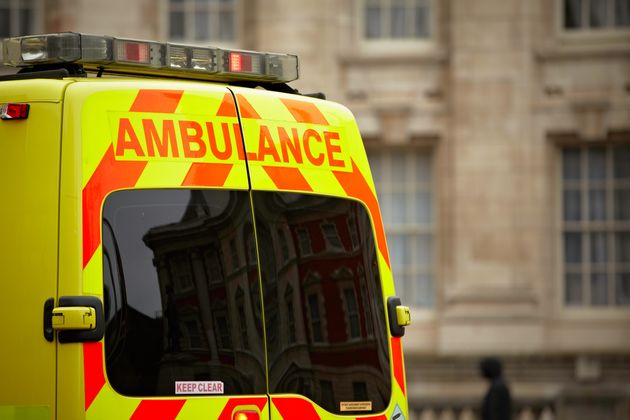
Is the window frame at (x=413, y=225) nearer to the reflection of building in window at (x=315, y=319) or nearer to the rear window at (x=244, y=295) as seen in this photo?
the rear window at (x=244, y=295)

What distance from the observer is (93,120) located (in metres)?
5.96

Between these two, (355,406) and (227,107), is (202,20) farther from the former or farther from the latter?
(355,406)

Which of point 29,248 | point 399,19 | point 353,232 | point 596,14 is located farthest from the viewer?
point 399,19

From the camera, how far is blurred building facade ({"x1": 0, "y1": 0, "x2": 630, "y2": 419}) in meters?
22.0

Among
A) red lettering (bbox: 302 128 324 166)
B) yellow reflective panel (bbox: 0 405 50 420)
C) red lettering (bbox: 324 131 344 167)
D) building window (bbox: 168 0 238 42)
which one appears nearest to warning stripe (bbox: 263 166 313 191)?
red lettering (bbox: 302 128 324 166)

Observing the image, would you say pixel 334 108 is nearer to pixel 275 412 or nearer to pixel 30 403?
pixel 275 412

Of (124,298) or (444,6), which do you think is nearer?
(124,298)

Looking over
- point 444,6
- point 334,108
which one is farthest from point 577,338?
point 334,108

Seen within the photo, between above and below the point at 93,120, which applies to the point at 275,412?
below

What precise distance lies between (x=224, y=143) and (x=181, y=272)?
0.59m

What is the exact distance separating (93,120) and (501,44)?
667 inches

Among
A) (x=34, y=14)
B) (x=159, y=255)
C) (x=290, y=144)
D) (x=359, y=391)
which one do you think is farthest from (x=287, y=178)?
(x=34, y=14)

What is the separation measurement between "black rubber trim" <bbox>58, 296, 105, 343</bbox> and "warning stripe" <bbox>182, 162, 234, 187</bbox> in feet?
2.22

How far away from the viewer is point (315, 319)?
6406 millimetres
